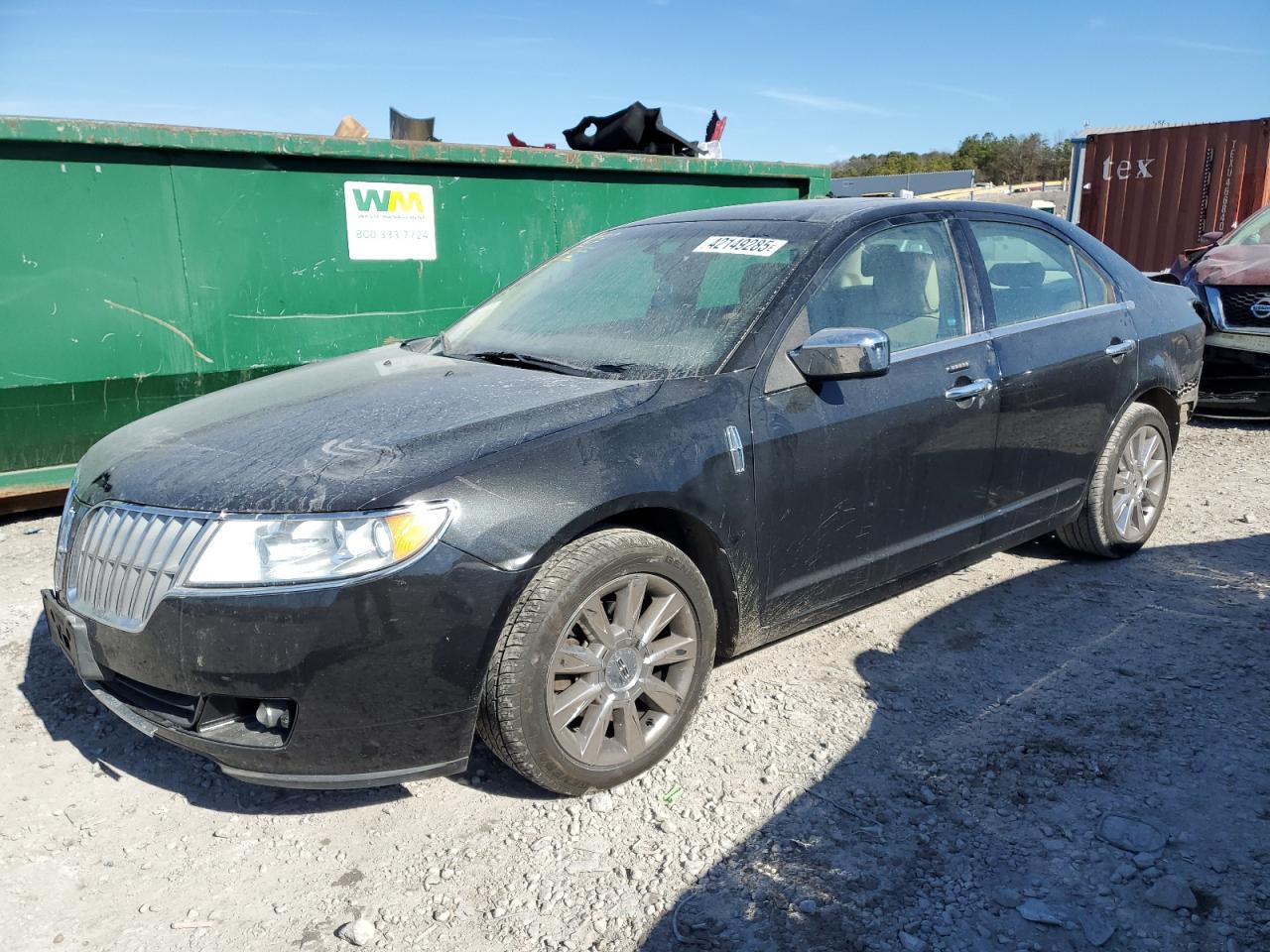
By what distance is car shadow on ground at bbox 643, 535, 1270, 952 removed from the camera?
233 cm

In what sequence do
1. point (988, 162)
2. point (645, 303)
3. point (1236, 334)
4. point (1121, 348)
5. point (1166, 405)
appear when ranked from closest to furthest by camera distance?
1. point (645, 303)
2. point (1121, 348)
3. point (1166, 405)
4. point (1236, 334)
5. point (988, 162)

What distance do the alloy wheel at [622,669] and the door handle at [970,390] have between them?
52.3 inches

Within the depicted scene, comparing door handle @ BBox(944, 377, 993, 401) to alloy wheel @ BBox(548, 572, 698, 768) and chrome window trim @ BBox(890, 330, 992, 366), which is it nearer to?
Result: chrome window trim @ BBox(890, 330, 992, 366)

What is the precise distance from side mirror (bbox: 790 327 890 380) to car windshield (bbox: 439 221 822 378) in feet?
0.71

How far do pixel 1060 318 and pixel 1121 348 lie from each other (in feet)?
1.33

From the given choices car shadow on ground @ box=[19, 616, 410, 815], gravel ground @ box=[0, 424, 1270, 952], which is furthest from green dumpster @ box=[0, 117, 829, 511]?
car shadow on ground @ box=[19, 616, 410, 815]

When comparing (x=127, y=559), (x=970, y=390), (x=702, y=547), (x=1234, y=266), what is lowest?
(x=702, y=547)

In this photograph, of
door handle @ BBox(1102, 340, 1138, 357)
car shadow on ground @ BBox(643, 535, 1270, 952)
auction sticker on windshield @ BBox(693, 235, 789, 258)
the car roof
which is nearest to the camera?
car shadow on ground @ BBox(643, 535, 1270, 952)

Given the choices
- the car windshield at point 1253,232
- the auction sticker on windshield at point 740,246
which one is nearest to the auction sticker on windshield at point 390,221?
the auction sticker on windshield at point 740,246

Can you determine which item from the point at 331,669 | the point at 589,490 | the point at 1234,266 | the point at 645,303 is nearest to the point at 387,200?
the point at 645,303

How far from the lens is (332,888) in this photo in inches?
98.3

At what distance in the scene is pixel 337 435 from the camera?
273 centimetres

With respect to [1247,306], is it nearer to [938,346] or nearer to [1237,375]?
[1237,375]

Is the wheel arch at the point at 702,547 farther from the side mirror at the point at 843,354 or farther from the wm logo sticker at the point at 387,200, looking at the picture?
the wm logo sticker at the point at 387,200
